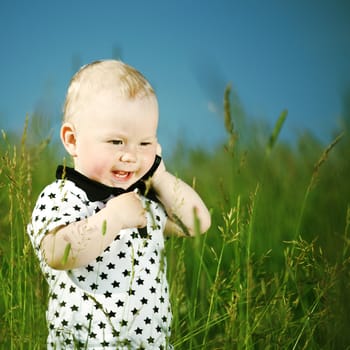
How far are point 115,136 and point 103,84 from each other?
0.18 metres

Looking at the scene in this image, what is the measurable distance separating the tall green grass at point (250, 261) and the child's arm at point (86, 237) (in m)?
0.09

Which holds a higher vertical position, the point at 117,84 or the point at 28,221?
the point at 117,84

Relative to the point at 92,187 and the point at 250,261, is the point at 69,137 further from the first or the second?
the point at 250,261

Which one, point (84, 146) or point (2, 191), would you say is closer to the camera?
point (84, 146)

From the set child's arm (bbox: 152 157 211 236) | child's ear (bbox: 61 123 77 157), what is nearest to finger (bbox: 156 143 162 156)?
child's arm (bbox: 152 157 211 236)

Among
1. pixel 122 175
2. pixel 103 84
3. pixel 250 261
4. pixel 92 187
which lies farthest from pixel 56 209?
pixel 250 261

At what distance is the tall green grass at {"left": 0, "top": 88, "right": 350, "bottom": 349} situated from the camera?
5.90 ft

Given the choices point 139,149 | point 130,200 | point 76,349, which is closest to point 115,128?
point 139,149

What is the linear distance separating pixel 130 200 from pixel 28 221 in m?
0.34

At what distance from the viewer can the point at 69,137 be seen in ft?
6.53

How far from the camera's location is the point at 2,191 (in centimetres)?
345

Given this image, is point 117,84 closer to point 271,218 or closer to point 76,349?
point 76,349

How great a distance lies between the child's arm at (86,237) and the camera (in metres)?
→ 1.70

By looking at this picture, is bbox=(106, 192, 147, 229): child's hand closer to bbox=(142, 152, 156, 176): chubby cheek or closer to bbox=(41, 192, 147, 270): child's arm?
bbox=(41, 192, 147, 270): child's arm
